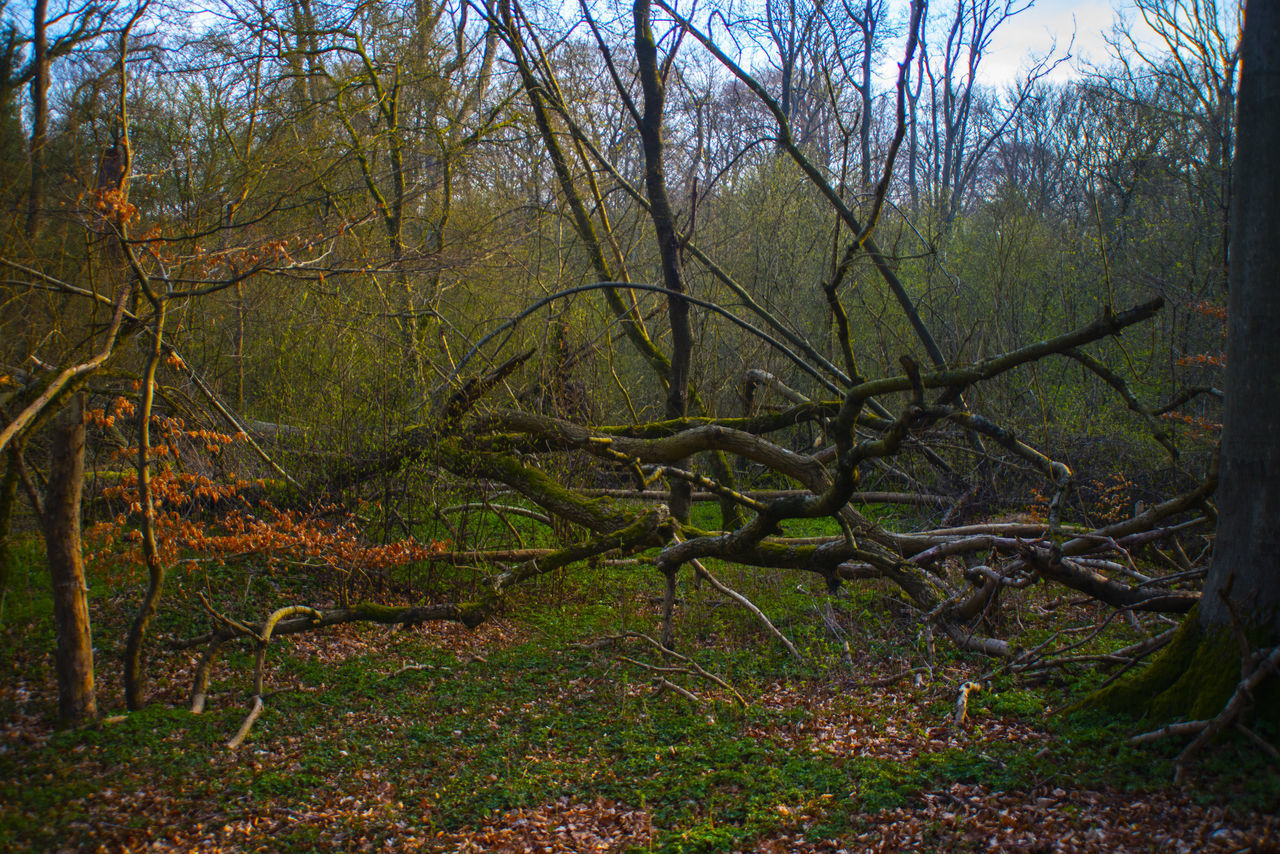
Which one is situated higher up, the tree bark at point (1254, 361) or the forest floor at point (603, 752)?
the tree bark at point (1254, 361)

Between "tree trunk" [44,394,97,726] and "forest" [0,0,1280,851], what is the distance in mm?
27

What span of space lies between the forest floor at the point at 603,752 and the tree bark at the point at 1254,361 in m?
0.75

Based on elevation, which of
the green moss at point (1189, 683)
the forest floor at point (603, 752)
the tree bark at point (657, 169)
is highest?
the tree bark at point (657, 169)

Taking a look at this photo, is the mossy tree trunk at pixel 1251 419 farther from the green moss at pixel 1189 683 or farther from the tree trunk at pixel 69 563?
the tree trunk at pixel 69 563

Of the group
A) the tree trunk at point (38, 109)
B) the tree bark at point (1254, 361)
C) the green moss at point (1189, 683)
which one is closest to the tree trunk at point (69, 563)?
the tree trunk at point (38, 109)

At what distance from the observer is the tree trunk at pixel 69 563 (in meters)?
4.20

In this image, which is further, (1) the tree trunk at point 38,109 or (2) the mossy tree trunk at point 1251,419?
(1) the tree trunk at point 38,109

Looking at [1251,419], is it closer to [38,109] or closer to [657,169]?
[657,169]

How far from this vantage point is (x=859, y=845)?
3.21 meters

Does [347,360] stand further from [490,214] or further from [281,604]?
[490,214]

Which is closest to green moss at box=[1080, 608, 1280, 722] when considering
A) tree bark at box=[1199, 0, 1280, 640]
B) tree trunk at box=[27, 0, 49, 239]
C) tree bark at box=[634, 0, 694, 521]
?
tree bark at box=[1199, 0, 1280, 640]

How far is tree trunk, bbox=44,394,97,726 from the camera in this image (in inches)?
165

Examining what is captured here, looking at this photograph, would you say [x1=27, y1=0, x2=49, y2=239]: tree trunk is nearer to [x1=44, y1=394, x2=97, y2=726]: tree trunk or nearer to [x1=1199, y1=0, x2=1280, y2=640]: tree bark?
[x1=44, y1=394, x2=97, y2=726]: tree trunk

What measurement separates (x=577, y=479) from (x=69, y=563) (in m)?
4.94
